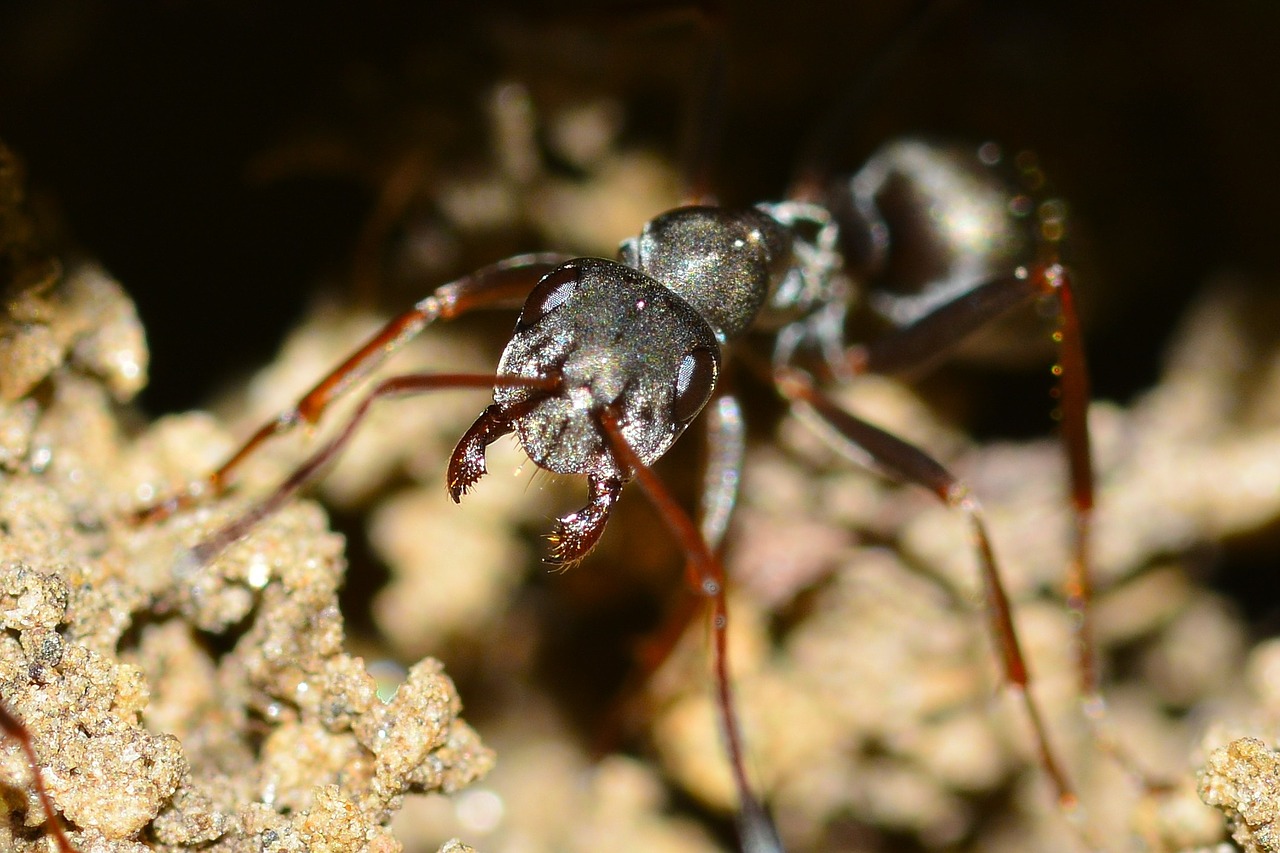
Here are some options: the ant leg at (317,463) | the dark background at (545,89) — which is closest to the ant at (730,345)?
the ant leg at (317,463)

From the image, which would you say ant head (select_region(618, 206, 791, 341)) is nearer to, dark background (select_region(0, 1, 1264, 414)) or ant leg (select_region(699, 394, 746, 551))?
ant leg (select_region(699, 394, 746, 551))

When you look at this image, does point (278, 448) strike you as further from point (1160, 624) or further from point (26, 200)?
point (1160, 624)

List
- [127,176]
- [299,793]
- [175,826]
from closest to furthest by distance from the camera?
[175,826], [299,793], [127,176]

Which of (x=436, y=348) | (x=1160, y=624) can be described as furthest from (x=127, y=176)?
(x=1160, y=624)

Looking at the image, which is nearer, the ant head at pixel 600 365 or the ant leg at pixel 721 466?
the ant head at pixel 600 365

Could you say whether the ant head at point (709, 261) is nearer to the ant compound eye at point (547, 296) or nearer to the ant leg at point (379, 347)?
the ant leg at point (379, 347)

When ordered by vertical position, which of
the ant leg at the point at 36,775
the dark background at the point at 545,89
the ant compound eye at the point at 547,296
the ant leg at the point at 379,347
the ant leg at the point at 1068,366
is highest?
the dark background at the point at 545,89

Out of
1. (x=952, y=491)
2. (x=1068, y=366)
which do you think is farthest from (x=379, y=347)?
(x=1068, y=366)
